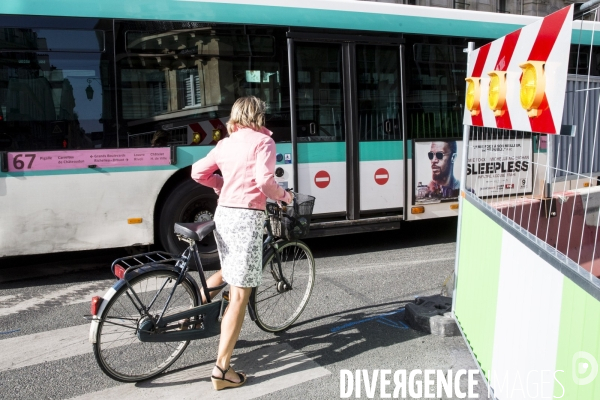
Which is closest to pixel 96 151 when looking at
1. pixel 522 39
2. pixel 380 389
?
pixel 380 389

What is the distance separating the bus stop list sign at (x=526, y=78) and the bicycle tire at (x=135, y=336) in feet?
7.17

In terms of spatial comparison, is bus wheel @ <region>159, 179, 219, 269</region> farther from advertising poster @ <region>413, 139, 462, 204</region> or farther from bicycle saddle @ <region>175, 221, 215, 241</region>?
bicycle saddle @ <region>175, 221, 215, 241</region>

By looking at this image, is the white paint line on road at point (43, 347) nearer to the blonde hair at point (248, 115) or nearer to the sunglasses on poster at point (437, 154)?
the blonde hair at point (248, 115)

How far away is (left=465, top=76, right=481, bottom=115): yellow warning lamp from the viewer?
13.3 ft

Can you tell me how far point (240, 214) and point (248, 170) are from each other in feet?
0.90

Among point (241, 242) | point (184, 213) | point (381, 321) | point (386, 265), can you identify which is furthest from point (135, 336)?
point (386, 265)

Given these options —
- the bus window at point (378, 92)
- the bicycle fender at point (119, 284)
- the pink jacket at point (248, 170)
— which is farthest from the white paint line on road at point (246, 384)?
the bus window at point (378, 92)

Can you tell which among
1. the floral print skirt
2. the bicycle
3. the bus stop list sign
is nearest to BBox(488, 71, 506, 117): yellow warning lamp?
the bus stop list sign

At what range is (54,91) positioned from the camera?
6.57 m

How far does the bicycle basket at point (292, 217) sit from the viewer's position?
4.60m

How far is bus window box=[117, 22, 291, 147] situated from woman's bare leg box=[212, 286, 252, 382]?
11.0 feet

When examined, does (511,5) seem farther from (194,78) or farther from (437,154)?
(194,78)

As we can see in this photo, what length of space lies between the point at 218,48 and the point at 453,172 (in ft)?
11.1

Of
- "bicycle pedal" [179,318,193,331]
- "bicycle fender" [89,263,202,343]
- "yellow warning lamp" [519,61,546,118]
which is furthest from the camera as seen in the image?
"bicycle pedal" [179,318,193,331]
